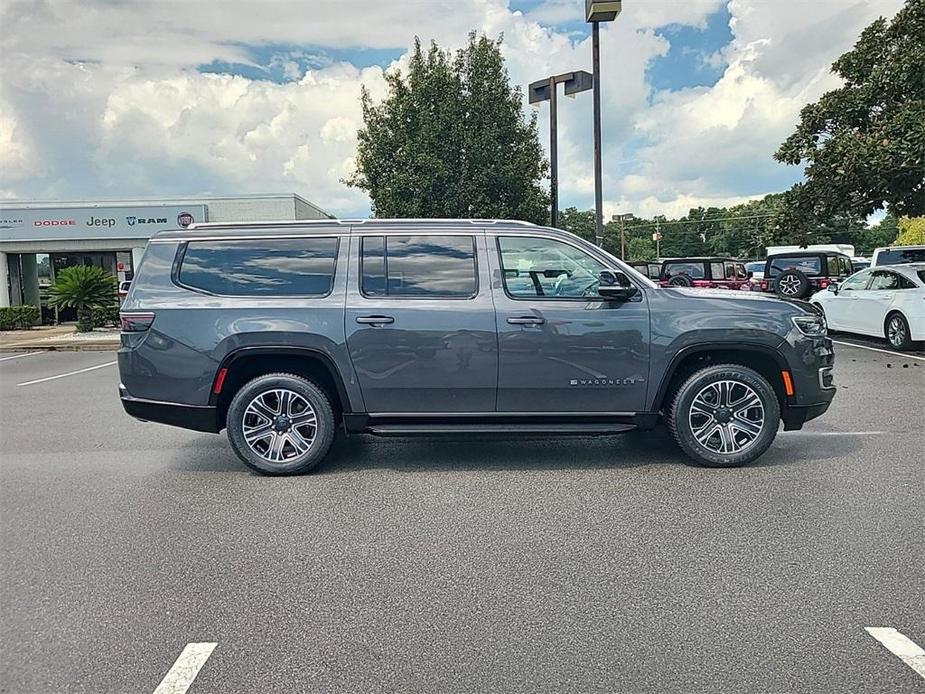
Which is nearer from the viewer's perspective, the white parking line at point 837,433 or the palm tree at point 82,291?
the white parking line at point 837,433

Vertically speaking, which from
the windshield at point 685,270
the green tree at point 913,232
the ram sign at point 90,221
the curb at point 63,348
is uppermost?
the green tree at point 913,232

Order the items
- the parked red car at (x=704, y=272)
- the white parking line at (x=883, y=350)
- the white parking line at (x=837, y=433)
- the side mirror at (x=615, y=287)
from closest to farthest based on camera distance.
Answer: the side mirror at (x=615, y=287)
the white parking line at (x=837, y=433)
the white parking line at (x=883, y=350)
the parked red car at (x=704, y=272)

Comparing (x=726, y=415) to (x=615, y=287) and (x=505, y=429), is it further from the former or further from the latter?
(x=505, y=429)

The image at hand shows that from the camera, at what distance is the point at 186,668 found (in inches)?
125

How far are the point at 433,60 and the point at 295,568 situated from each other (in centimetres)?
1896

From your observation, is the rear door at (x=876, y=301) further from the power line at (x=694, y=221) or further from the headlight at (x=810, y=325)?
the power line at (x=694, y=221)

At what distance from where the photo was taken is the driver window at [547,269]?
595 centimetres

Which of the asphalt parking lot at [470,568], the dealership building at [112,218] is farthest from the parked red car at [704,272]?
the asphalt parking lot at [470,568]

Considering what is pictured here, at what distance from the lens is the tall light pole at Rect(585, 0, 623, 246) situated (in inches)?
508

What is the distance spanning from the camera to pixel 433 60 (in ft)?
68.7

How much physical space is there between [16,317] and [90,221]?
12.7 ft

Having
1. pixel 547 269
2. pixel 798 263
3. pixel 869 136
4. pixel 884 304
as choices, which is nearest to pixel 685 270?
pixel 798 263

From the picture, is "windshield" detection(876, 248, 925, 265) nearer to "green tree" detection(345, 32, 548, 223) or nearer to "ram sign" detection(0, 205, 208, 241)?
"green tree" detection(345, 32, 548, 223)

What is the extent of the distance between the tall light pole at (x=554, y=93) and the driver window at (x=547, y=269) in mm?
11374
